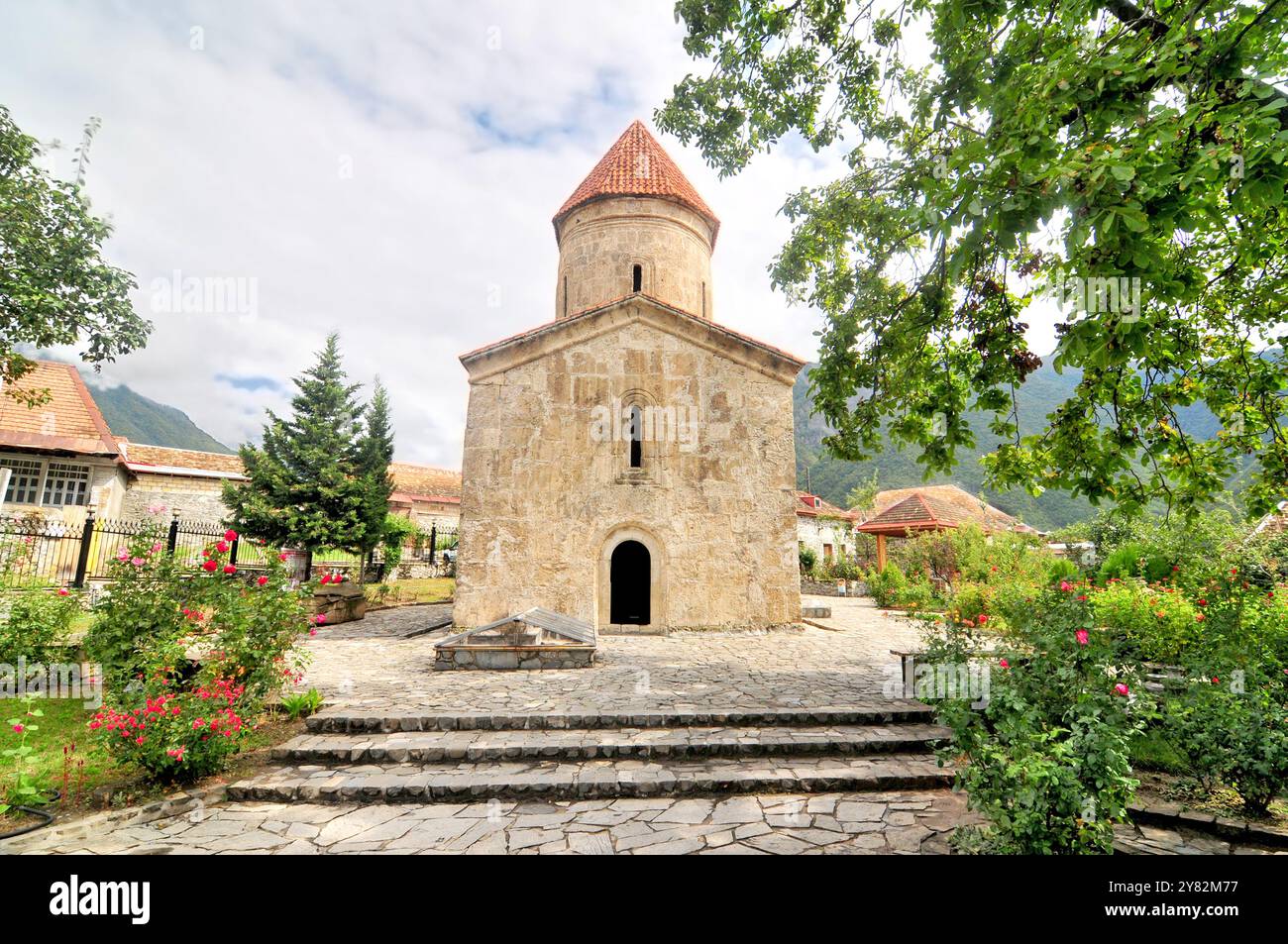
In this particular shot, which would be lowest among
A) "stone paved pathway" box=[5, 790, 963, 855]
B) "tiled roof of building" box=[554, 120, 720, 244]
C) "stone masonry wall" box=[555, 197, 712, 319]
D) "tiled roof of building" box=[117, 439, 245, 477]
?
"stone paved pathway" box=[5, 790, 963, 855]

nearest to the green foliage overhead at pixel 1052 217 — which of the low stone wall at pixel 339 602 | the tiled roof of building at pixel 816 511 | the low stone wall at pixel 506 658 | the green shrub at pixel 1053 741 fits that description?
the green shrub at pixel 1053 741

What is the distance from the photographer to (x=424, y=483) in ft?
105

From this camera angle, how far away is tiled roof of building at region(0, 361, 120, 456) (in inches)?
677

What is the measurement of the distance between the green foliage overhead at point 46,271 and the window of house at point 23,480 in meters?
11.0

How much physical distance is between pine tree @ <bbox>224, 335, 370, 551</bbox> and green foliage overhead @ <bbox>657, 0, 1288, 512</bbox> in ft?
47.2

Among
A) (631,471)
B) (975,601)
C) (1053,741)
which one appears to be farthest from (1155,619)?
(631,471)

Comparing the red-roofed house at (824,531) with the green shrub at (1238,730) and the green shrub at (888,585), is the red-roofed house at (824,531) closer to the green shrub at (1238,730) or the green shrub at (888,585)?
the green shrub at (888,585)

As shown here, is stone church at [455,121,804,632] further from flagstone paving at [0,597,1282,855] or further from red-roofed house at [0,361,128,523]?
red-roofed house at [0,361,128,523]

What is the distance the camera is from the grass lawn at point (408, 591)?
625 inches

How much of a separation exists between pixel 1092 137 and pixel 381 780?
6985 millimetres

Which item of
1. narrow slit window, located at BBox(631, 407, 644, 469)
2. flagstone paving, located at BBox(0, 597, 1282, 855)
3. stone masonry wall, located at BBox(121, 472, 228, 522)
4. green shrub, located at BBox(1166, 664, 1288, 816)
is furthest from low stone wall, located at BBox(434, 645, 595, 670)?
stone masonry wall, located at BBox(121, 472, 228, 522)
